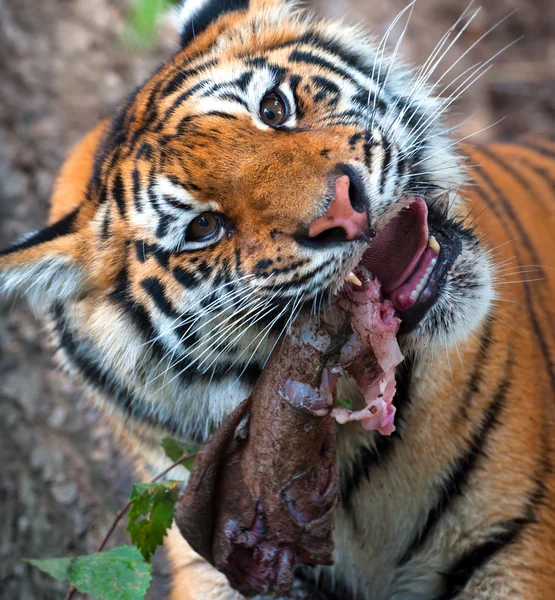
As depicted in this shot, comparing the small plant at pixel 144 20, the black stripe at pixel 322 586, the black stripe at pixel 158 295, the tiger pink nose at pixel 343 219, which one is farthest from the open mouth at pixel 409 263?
the small plant at pixel 144 20

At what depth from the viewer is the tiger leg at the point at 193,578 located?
7.13ft

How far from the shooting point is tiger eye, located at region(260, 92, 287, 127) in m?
→ 1.77

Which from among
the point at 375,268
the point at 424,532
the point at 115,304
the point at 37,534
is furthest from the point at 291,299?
the point at 37,534

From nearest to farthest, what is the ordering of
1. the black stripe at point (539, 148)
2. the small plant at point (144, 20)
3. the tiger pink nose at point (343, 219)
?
the tiger pink nose at point (343, 219), the black stripe at point (539, 148), the small plant at point (144, 20)

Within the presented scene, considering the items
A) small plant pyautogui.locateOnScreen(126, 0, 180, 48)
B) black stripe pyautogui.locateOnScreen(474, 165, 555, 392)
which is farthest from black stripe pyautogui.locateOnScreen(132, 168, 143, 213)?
small plant pyautogui.locateOnScreen(126, 0, 180, 48)

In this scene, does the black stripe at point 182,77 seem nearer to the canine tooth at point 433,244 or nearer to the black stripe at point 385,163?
the black stripe at point 385,163

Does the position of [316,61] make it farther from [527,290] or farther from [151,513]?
[151,513]

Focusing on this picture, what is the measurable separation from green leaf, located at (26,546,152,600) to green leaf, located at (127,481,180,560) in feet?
0.12

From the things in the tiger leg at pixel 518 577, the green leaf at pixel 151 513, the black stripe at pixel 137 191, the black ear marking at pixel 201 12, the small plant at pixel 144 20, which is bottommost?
the tiger leg at pixel 518 577

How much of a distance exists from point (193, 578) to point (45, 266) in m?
0.99

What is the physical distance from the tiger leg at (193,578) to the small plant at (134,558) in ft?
1.29

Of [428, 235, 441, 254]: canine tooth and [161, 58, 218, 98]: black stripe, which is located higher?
[161, 58, 218, 98]: black stripe

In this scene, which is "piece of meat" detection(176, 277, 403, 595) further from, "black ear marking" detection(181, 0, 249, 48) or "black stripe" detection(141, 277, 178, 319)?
"black ear marking" detection(181, 0, 249, 48)

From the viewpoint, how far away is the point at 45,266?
1.81 meters
